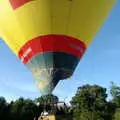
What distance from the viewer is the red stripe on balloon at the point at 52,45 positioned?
2389 cm

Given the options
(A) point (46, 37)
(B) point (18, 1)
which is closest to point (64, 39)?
(A) point (46, 37)

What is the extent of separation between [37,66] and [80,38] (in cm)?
262

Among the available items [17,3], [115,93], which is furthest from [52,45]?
[115,93]

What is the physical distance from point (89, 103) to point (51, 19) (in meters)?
42.4

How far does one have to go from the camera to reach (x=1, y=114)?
6725cm

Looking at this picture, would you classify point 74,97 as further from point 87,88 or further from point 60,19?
point 60,19

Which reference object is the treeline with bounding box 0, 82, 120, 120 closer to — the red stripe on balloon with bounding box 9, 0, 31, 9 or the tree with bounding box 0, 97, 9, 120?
the tree with bounding box 0, 97, 9, 120

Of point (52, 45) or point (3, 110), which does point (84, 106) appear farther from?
point (52, 45)

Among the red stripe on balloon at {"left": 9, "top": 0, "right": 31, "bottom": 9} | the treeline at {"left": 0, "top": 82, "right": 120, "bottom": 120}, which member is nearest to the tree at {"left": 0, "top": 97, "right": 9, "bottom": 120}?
the treeline at {"left": 0, "top": 82, "right": 120, "bottom": 120}

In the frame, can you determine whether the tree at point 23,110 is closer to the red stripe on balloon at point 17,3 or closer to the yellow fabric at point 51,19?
the yellow fabric at point 51,19

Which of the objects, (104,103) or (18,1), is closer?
(18,1)

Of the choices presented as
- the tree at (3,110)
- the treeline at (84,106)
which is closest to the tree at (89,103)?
the treeline at (84,106)

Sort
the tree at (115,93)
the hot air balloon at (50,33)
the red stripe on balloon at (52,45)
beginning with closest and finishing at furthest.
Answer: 1. the hot air balloon at (50,33)
2. the red stripe on balloon at (52,45)
3. the tree at (115,93)

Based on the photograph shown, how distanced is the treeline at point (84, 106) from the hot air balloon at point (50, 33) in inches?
1426
